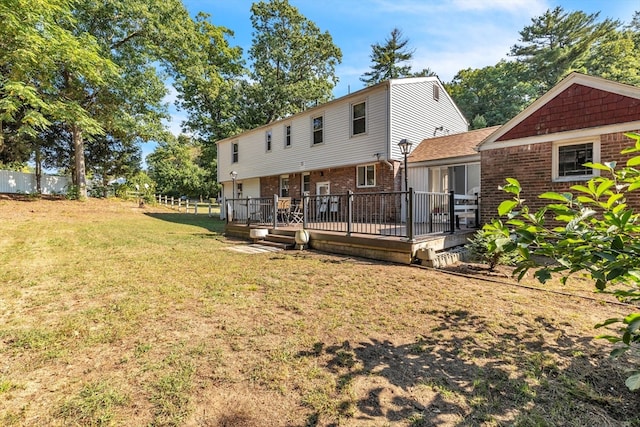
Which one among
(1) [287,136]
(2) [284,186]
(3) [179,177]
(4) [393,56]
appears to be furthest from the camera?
(3) [179,177]

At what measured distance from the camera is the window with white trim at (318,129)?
45.4ft

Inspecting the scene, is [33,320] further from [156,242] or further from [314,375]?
[156,242]

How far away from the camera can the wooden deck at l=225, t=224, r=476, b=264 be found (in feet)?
20.8

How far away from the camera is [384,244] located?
21.8 feet

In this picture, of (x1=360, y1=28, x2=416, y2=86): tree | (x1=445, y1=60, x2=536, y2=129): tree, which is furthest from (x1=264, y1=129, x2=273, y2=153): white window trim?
(x1=360, y1=28, x2=416, y2=86): tree

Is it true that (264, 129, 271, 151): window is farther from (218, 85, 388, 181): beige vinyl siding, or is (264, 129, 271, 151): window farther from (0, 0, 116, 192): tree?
(0, 0, 116, 192): tree

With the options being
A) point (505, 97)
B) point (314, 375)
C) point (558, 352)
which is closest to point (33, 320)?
point (314, 375)

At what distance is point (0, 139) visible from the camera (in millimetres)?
17062

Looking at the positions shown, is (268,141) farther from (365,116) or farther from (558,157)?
(558,157)

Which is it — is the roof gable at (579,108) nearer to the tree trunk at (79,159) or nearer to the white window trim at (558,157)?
the white window trim at (558,157)

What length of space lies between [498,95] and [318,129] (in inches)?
795

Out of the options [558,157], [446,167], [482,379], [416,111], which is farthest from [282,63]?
[482,379]

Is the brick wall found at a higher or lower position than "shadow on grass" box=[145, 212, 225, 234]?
higher

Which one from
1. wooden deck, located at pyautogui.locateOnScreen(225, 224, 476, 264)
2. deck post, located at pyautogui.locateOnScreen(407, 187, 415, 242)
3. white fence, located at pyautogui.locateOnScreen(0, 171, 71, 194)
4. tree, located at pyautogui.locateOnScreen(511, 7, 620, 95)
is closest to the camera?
deck post, located at pyautogui.locateOnScreen(407, 187, 415, 242)
